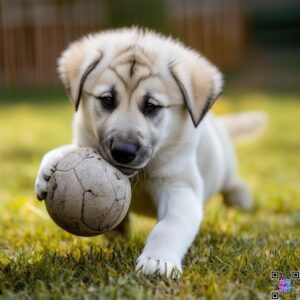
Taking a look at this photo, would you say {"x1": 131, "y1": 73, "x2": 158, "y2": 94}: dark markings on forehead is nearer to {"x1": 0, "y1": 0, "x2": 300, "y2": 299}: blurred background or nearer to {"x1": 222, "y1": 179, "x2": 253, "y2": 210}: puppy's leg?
{"x1": 0, "y1": 0, "x2": 300, "y2": 299}: blurred background

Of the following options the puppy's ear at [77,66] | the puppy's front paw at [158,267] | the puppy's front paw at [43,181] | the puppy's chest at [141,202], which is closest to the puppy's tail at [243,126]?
the puppy's chest at [141,202]

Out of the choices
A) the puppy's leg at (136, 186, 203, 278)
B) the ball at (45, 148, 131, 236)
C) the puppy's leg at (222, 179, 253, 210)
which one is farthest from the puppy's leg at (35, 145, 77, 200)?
the puppy's leg at (222, 179, 253, 210)

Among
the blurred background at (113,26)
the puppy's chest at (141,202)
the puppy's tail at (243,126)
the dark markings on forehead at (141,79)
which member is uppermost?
the dark markings on forehead at (141,79)

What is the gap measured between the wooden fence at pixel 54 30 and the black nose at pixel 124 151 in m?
14.1

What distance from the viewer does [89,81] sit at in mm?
3906

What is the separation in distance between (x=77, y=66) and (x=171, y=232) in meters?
1.20

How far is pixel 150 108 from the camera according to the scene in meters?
3.77

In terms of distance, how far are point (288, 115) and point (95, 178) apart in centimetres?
887

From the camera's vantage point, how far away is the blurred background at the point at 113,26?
16797 mm

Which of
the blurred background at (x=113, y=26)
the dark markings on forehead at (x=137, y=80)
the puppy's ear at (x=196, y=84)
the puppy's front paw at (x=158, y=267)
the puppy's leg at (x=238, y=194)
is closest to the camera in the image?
the puppy's front paw at (x=158, y=267)

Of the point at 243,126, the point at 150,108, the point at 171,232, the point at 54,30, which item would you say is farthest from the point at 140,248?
the point at 54,30

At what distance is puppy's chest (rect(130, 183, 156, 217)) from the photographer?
4.02 m

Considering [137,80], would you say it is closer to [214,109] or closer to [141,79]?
[141,79]

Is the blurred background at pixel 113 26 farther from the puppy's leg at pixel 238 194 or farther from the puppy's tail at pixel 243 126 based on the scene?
the puppy's leg at pixel 238 194
